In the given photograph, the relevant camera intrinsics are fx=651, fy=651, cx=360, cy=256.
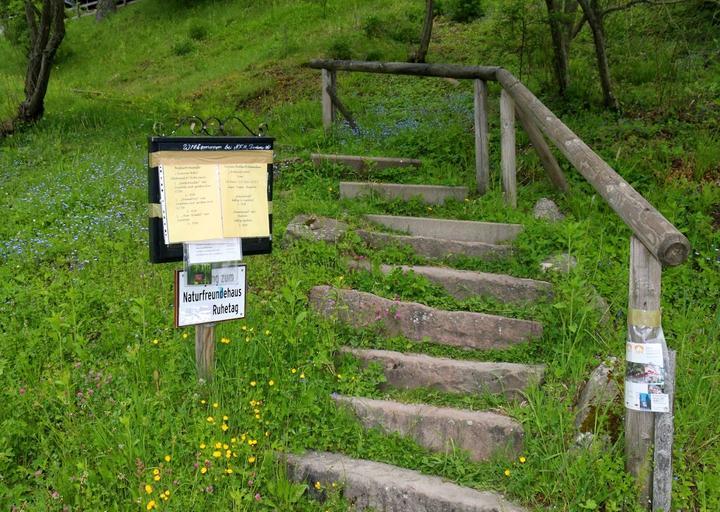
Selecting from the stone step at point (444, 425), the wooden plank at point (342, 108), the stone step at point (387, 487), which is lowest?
the stone step at point (387, 487)

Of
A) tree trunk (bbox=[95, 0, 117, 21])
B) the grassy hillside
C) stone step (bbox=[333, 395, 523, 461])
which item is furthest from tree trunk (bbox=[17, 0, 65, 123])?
tree trunk (bbox=[95, 0, 117, 21])

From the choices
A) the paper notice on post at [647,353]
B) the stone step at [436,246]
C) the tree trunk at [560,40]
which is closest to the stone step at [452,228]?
the stone step at [436,246]

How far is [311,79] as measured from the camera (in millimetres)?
11227

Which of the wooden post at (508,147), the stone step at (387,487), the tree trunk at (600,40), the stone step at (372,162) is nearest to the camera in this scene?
the stone step at (387,487)

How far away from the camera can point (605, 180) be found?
349cm

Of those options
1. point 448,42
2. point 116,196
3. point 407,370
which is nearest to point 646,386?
point 407,370

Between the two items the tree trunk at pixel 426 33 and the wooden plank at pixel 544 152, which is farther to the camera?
the tree trunk at pixel 426 33

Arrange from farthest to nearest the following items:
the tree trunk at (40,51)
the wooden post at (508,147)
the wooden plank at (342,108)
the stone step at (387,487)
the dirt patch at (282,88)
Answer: the dirt patch at (282,88) < the tree trunk at (40,51) < the wooden plank at (342,108) < the wooden post at (508,147) < the stone step at (387,487)

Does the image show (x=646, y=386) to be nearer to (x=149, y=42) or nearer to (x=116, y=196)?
(x=116, y=196)

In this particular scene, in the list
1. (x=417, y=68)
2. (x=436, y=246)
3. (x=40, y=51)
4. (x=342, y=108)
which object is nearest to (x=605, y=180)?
(x=436, y=246)

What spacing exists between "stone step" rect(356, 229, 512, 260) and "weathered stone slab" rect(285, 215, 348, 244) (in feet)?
0.63

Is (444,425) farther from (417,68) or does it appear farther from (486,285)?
(417,68)

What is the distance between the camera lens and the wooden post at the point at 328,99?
8180mm

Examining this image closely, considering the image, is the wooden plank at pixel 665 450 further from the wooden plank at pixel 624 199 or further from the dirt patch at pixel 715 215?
the dirt patch at pixel 715 215
